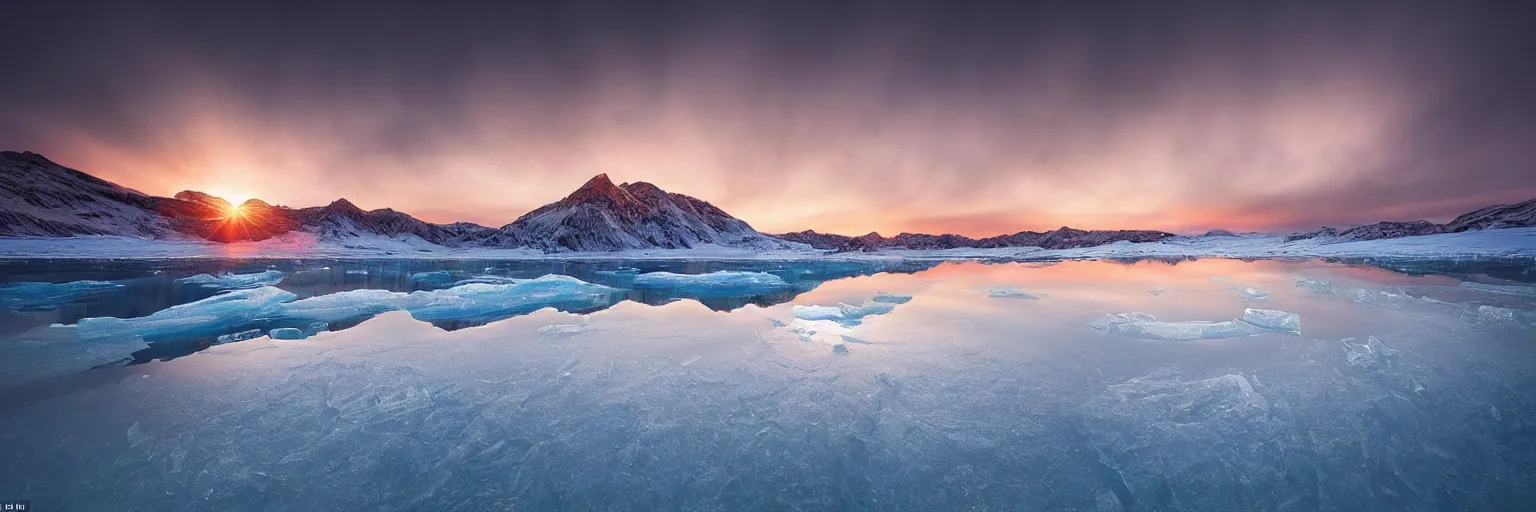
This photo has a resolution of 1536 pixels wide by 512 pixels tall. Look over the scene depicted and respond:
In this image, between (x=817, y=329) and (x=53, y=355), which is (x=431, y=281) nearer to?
(x=53, y=355)

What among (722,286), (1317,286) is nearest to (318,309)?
(722,286)

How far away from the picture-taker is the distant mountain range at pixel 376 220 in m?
97.8

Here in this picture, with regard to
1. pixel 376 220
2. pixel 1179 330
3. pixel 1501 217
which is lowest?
pixel 1179 330

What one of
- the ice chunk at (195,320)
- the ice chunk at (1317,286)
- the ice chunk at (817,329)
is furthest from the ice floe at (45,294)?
the ice chunk at (1317,286)

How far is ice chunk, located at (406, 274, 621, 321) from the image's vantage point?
13.0 metres

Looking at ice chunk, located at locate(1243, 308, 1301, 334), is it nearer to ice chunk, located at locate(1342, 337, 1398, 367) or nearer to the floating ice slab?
ice chunk, located at locate(1342, 337, 1398, 367)

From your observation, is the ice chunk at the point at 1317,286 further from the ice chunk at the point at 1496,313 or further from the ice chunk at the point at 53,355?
the ice chunk at the point at 53,355

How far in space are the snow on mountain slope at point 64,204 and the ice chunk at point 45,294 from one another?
122 m

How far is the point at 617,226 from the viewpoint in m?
156

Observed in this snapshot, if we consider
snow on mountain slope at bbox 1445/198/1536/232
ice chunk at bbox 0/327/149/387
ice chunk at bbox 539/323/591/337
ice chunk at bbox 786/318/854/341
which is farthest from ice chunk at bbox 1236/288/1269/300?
snow on mountain slope at bbox 1445/198/1536/232

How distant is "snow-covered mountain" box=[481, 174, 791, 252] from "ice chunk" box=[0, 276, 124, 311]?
113 metres

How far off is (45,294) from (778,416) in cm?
2651

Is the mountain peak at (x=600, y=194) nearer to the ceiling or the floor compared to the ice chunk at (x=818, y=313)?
nearer to the ceiling

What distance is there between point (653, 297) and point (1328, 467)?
1716cm
